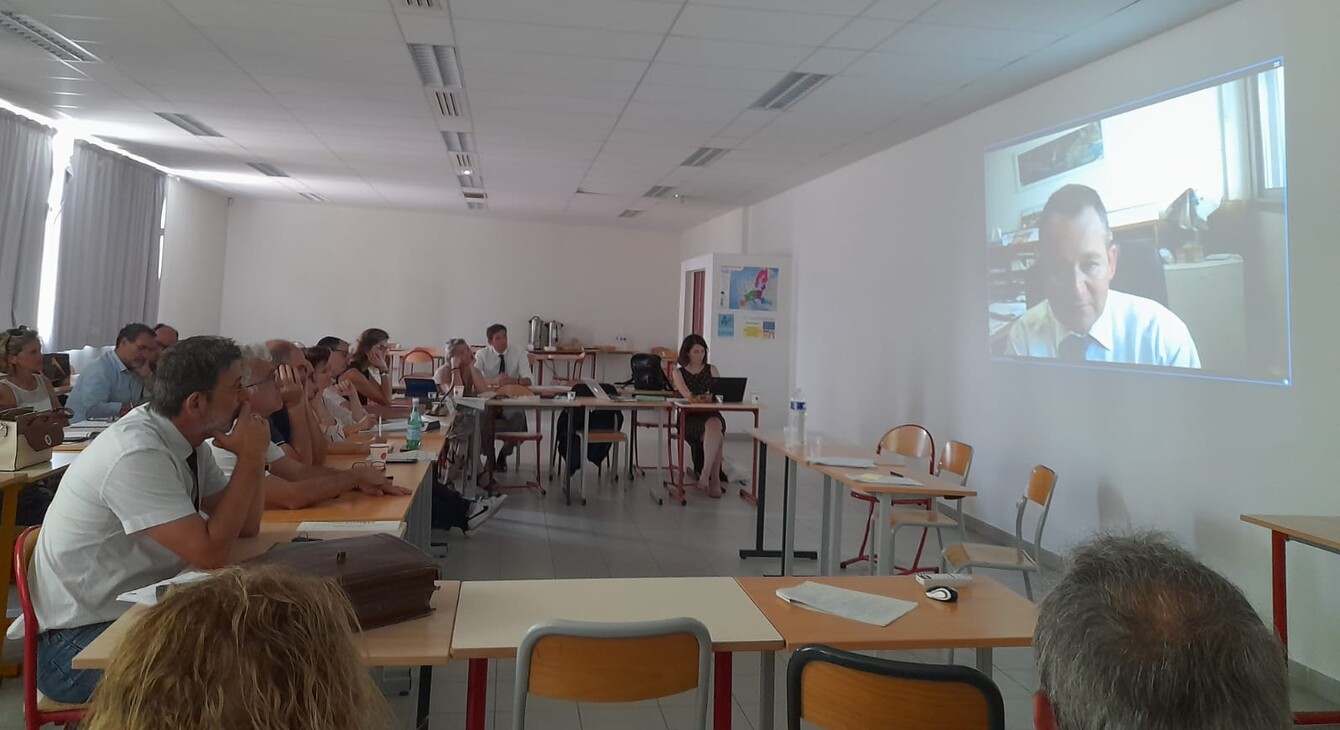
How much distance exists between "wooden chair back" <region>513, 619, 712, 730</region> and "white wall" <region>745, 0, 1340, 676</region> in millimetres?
1087

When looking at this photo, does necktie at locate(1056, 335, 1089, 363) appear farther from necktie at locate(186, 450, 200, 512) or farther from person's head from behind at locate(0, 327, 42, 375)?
person's head from behind at locate(0, 327, 42, 375)

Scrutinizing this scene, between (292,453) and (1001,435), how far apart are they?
423cm

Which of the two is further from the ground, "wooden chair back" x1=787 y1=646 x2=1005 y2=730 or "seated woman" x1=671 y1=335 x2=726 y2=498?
"seated woman" x1=671 y1=335 x2=726 y2=498

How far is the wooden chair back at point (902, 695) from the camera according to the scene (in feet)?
4.72

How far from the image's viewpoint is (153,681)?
668 millimetres

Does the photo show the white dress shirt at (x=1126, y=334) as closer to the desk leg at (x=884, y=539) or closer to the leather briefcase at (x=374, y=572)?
the desk leg at (x=884, y=539)

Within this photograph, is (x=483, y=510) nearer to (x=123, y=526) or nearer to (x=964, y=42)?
(x=123, y=526)

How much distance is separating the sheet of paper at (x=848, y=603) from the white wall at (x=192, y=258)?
31.8ft

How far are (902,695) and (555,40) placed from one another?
3854mm

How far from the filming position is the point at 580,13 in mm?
3859

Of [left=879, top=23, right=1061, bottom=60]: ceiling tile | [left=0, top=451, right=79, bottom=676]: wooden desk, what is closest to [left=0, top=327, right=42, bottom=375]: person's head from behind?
[left=0, top=451, right=79, bottom=676]: wooden desk

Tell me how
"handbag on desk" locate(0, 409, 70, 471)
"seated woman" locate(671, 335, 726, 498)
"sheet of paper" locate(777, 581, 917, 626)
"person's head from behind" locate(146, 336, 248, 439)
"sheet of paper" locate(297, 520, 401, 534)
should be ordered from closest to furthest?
"sheet of paper" locate(777, 581, 917, 626), "person's head from behind" locate(146, 336, 248, 439), "sheet of paper" locate(297, 520, 401, 534), "handbag on desk" locate(0, 409, 70, 471), "seated woman" locate(671, 335, 726, 498)


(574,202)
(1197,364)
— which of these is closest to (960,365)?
(1197,364)

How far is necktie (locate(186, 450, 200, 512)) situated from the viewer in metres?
2.09
